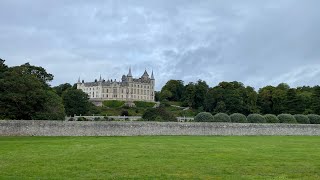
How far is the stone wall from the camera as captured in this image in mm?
34781

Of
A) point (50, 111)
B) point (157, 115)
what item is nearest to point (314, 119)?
point (157, 115)

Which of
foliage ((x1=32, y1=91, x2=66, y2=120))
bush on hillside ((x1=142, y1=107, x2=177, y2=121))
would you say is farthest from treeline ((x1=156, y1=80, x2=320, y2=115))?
foliage ((x1=32, y1=91, x2=66, y2=120))

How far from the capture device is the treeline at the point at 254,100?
80375mm

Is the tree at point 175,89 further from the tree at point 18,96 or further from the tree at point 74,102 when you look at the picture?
the tree at point 18,96

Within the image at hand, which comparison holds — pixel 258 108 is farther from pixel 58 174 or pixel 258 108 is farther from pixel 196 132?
pixel 58 174

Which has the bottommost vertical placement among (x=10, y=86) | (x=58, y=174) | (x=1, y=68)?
(x=58, y=174)

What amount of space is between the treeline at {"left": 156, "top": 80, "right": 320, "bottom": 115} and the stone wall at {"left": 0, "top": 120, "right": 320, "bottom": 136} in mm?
31652

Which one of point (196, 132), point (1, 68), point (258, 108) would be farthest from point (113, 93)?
point (196, 132)

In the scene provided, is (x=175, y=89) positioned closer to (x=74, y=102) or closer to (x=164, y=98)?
(x=164, y=98)

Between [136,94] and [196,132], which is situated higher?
[136,94]

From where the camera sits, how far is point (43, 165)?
555 inches

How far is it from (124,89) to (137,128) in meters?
116

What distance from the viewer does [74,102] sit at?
87.8 m

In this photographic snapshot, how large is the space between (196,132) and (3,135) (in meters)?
17.2
